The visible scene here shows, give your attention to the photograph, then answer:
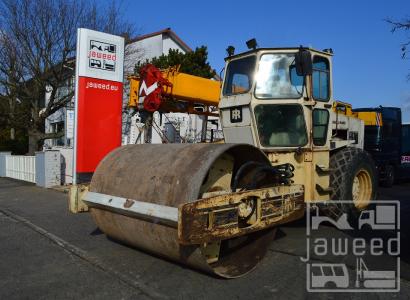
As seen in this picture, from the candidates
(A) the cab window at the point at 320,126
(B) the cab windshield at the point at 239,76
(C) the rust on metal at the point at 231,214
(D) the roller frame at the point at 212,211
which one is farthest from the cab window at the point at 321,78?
(C) the rust on metal at the point at 231,214

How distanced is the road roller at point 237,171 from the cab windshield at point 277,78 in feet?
0.05

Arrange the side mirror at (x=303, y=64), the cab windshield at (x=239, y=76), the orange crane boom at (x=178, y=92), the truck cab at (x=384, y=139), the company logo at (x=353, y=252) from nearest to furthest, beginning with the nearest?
the company logo at (x=353, y=252)
the side mirror at (x=303, y=64)
the cab windshield at (x=239, y=76)
the orange crane boom at (x=178, y=92)
the truck cab at (x=384, y=139)

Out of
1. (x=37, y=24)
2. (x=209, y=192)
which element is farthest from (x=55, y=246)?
(x=37, y=24)

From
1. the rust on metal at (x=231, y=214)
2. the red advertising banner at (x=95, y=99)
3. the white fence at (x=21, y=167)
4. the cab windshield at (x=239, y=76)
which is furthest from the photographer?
the white fence at (x=21, y=167)

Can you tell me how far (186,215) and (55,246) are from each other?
317 cm

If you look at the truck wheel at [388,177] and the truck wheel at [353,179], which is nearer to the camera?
the truck wheel at [353,179]

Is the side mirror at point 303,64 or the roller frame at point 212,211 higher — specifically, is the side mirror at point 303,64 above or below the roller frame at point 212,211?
above

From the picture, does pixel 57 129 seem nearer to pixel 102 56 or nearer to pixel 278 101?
pixel 102 56

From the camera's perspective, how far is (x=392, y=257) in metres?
5.62

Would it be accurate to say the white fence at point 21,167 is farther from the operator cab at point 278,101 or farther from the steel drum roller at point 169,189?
the steel drum roller at point 169,189

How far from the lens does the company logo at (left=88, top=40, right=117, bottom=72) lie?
1141 centimetres

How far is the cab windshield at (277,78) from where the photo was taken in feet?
21.5

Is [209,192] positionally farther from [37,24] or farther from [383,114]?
[37,24]

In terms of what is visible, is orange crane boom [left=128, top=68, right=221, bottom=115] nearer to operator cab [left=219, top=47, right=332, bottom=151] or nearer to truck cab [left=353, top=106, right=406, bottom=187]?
operator cab [left=219, top=47, right=332, bottom=151]
